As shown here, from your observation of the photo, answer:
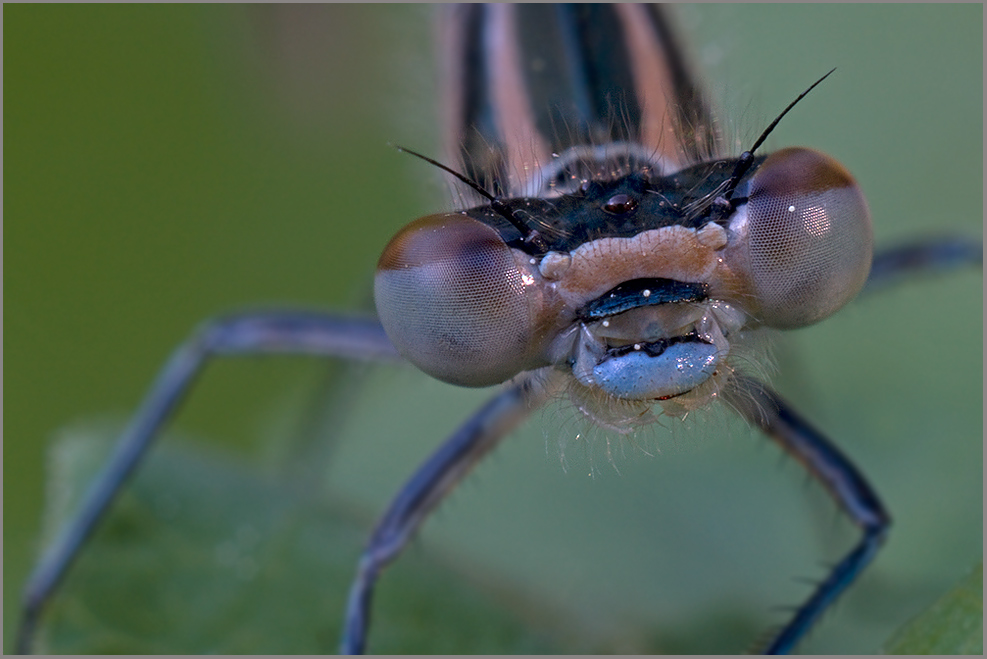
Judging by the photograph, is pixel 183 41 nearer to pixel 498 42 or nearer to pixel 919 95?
pixel 498 42

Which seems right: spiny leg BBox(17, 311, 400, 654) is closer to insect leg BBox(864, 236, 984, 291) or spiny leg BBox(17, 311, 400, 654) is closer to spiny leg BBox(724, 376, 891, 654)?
spiny leg BBox(724, 376, 891, 654)

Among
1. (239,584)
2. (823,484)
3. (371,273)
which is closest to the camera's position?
(823,484)

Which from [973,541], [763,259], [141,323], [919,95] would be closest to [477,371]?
[763,259]

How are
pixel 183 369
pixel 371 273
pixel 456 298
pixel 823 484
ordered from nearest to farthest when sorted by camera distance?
pixel 456 298
pixel 823 484
pixel 183 369
pixel 371 273

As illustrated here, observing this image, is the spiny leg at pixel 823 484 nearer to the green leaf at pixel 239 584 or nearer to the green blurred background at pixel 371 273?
the green blurred background at pixel 371 273

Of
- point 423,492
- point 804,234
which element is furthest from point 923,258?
point 423,492

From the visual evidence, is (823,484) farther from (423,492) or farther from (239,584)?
(239,584)

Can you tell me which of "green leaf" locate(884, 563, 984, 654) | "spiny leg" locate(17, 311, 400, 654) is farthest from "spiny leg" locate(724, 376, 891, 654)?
"spiny leg" locate(17, 311, 400, 654)
